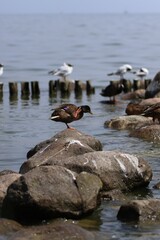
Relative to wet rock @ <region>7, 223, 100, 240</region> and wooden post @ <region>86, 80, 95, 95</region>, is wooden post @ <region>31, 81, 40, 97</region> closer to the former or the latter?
wooden post @ <region>86, 80, 95, 95</region>

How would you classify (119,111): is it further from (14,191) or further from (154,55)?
(154,55)

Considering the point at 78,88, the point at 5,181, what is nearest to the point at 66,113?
the point at 5,181

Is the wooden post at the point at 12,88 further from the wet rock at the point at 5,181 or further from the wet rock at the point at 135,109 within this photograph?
the wet rock at the point at 5,181

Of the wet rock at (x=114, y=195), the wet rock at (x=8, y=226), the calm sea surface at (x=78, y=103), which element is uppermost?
the calm sea surface at (x=78, y=103)

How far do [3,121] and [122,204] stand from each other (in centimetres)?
989

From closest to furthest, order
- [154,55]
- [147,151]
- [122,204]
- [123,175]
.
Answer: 1. [122,204]
2. [123,175]
3. [147,151]
4. [154,55]

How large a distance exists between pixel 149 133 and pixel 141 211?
6.22 meters

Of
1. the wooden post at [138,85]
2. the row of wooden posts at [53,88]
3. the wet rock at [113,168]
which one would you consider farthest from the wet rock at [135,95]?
the wet rock at [113,168]

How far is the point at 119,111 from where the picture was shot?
22078mm

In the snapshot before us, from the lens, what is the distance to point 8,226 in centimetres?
936

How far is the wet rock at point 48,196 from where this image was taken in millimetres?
9656

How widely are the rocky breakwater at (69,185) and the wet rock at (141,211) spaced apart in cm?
48

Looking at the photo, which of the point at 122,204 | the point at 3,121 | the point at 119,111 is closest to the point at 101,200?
the point at 122,204

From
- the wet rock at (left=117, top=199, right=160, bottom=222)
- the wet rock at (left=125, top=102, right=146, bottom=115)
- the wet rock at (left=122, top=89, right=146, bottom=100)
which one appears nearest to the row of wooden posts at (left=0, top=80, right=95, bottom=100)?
the wet rock at (left=122, top=89, right=146, bottom=100)
